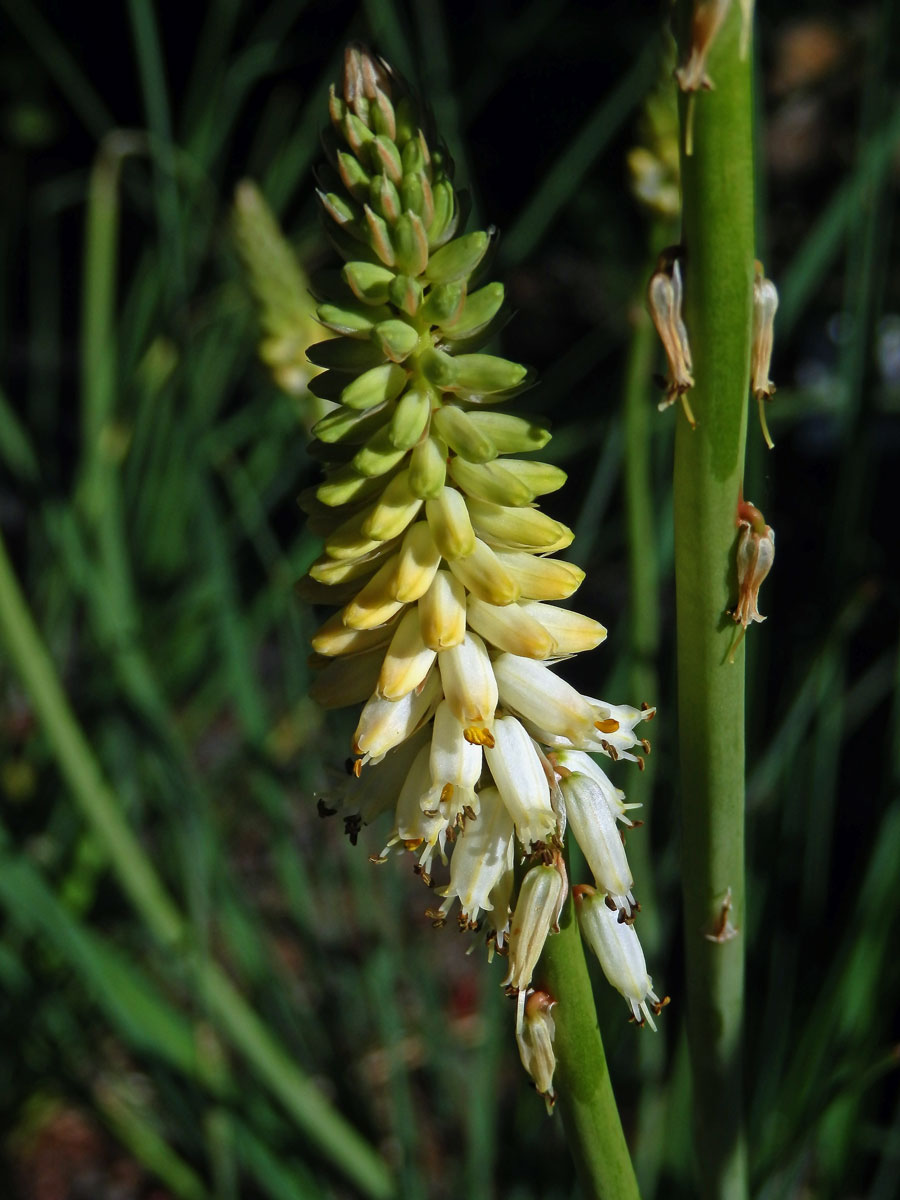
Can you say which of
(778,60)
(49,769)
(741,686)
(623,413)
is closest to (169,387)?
(49,769)

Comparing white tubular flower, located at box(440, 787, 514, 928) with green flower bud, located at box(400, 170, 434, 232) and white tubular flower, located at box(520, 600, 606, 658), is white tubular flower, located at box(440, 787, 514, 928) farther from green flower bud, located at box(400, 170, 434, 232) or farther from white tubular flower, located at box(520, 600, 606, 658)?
green flower bud, located at box(400, 170, 434, 232)

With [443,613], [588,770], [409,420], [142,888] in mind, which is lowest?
[142,888]

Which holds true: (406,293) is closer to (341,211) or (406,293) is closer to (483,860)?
(341,211)

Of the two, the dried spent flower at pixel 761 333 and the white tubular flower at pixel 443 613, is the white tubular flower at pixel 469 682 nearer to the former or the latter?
the white tubular flower at pixel 443 613

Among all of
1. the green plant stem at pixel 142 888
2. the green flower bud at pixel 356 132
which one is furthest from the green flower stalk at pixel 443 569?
the green plant stem at pixel 142 888

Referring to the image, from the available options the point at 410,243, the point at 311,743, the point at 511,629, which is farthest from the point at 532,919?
the point at 311,743

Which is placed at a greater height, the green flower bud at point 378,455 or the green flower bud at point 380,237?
the green flower bud at point 380,237
